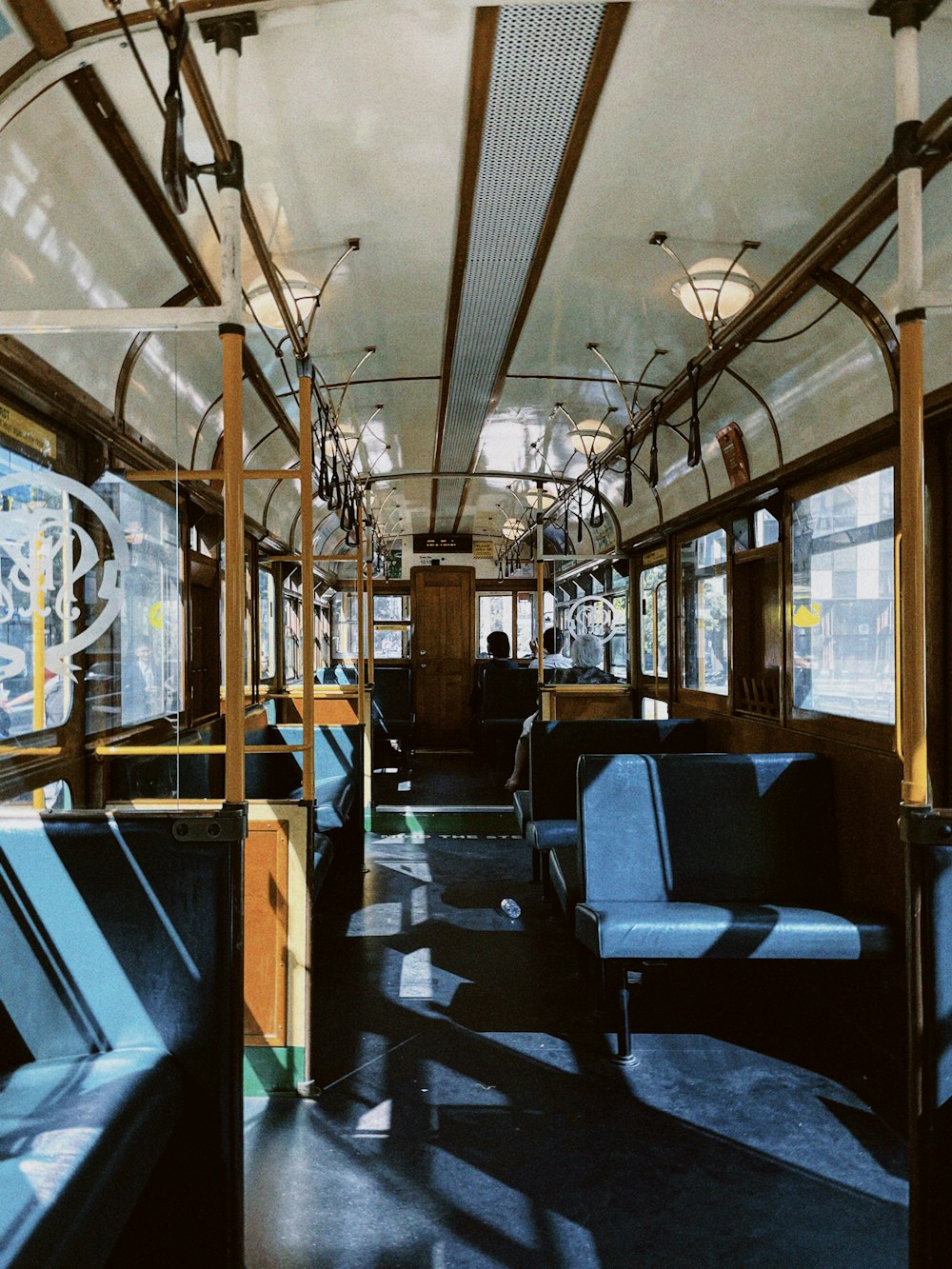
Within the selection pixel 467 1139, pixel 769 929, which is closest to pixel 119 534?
pixel 467 1139

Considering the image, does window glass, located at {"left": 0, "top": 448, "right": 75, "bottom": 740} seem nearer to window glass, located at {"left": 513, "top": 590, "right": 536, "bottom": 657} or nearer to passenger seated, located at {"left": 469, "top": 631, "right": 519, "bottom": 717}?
passenger seated, located at {"left": 469, "top": 631, "right": 519, "bottom": 717}

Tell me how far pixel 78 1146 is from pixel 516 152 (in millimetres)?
2971

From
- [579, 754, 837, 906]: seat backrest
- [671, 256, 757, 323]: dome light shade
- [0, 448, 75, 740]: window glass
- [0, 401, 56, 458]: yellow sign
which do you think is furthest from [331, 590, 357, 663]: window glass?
[0, 448, 75, 740]: window glass

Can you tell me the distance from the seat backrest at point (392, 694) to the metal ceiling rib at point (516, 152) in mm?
6332

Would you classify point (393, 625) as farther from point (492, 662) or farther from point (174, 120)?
point (174, 120)

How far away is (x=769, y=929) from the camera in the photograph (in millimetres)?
3205

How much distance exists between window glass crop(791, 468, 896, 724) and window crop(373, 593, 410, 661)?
30.4ft

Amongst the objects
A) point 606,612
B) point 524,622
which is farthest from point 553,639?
point 606,612

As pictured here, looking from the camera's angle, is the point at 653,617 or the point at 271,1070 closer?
the point at 271,1070

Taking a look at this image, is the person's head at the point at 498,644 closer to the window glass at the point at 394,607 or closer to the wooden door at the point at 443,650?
the wooden door at the point at 443,650

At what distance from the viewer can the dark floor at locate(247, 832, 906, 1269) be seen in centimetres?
220

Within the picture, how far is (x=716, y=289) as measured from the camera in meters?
3.87

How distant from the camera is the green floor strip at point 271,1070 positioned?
9.70ft

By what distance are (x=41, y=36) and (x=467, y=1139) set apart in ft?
10.3
